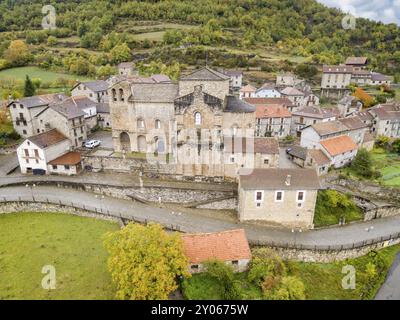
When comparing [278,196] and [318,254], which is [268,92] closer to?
[278,196]

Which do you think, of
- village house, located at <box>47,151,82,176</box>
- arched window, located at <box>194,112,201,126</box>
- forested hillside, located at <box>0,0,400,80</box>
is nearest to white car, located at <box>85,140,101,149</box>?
village house, located at <box>47,151,82,176</box>

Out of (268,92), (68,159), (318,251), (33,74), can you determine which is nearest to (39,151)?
(68,159)

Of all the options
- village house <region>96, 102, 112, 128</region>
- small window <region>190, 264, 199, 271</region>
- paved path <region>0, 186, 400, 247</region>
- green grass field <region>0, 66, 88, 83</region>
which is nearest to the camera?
small window <region>190, 264, 199, 271</region>

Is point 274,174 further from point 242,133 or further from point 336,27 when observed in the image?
point 336,27

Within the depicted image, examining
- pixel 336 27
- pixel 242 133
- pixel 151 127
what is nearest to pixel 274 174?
pixel 242 133

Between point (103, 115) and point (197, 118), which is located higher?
point (197, 118)

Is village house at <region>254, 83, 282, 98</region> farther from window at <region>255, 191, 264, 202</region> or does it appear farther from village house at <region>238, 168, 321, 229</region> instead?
window at <region>255, 191, 264, 202</region>

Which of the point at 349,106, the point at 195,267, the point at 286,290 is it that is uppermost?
the point at 349,106
